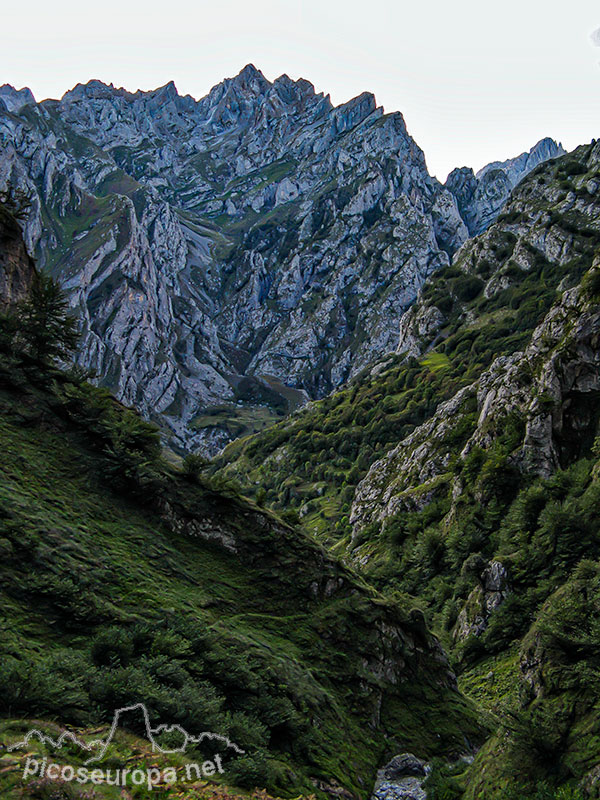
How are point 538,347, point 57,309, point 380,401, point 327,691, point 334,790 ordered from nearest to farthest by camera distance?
point 334,790, point 327,691, point 57,309, point 538,347, point 380,401

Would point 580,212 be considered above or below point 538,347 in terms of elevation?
above

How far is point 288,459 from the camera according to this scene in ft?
390

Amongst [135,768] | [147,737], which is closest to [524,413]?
[147,737]

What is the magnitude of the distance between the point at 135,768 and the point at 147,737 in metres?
1.28

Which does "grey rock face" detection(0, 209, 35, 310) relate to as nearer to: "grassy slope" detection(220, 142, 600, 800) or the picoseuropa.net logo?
the picoseuropa.net logo

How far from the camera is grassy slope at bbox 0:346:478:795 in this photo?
945 centimetres

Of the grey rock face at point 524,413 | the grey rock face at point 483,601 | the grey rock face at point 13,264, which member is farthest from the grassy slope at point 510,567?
the grey rock face at point 13,264

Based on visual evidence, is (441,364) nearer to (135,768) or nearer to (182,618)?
(182,618)

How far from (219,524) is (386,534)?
25.9m

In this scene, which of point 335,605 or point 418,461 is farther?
point 418,461

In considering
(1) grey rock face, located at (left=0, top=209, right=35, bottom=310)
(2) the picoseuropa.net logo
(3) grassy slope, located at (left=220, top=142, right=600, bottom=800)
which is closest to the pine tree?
(1) grey rock face, located at (left=0, top=209, right=35, bottom=310)

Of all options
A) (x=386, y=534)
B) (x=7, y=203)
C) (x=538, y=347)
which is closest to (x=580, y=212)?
(x=538, y=347)

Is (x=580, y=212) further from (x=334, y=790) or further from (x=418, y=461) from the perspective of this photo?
(x=334, y=790)

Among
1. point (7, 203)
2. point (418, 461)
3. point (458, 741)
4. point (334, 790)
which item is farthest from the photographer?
point (418, 461)
